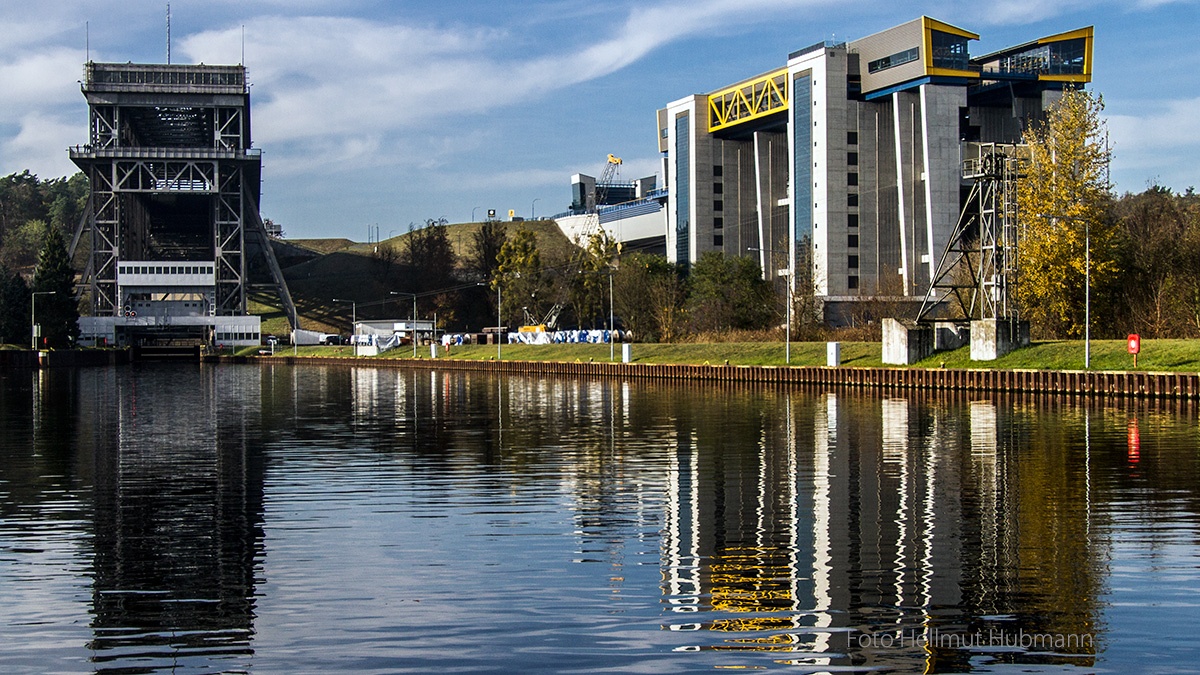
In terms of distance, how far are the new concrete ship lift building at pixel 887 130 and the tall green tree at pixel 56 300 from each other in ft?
288

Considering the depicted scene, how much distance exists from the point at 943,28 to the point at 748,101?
27165 millimetres

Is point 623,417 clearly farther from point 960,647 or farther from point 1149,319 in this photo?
point 1149,319

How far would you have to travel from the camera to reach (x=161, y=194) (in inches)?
6220

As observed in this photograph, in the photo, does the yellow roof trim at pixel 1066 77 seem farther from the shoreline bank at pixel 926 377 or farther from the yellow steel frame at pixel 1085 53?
the shoreline bank at pixel 926 377

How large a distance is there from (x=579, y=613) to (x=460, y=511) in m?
7.78

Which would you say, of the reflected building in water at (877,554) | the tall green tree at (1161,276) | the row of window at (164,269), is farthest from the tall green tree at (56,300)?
the reflected building in water at (877,554)

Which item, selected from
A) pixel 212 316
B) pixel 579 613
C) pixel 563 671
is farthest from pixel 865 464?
pixel 212 316

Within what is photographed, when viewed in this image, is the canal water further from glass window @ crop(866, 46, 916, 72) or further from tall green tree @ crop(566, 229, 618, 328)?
tall green tree @ crop(566, 229, 618, 328)

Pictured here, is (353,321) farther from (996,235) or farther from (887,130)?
(996,235)

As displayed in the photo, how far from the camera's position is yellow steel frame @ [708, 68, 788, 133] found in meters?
122

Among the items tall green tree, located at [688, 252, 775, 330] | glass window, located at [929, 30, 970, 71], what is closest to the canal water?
tall green tree, located at [688, 252, 775, 330]

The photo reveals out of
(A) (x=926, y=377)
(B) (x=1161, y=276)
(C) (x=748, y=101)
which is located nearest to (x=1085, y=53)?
(C) (x=748, y=101)

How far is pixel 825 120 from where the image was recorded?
4496 inches

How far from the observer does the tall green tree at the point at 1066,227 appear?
2689 inches
